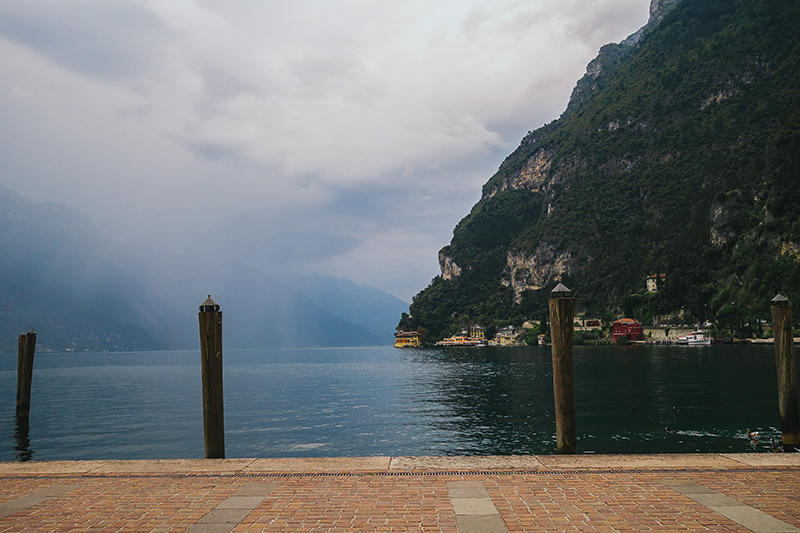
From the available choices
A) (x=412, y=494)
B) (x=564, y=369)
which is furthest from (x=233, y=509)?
(x=564, y=369)

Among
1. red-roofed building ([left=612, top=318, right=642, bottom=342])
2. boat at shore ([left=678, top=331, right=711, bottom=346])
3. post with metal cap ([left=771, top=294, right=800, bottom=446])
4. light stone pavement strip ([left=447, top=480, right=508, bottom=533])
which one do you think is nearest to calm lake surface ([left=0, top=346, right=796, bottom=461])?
post with metal cap ([left=771, top=294, right=800, bottom=446])

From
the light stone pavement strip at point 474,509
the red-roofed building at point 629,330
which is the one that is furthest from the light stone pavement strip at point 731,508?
the red-roofed building at point 629,330

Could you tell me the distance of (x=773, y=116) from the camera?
580 feet

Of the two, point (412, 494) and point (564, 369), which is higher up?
point (564, 369)

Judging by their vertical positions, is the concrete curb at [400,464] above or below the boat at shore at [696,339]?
above

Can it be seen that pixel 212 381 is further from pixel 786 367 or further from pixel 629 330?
pixel 629 330

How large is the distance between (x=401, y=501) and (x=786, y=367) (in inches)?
547

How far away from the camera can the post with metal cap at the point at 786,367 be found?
15219 mm

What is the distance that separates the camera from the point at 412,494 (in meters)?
7.82

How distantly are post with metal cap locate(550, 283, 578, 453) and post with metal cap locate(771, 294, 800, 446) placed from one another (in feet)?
24.9

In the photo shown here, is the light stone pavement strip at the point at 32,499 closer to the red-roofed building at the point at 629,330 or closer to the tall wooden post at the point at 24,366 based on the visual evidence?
the tall wooden post at the point at 24,366

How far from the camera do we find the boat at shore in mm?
115750

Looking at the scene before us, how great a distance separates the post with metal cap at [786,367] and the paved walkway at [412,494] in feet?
21.6

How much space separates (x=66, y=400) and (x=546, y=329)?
147 metres
